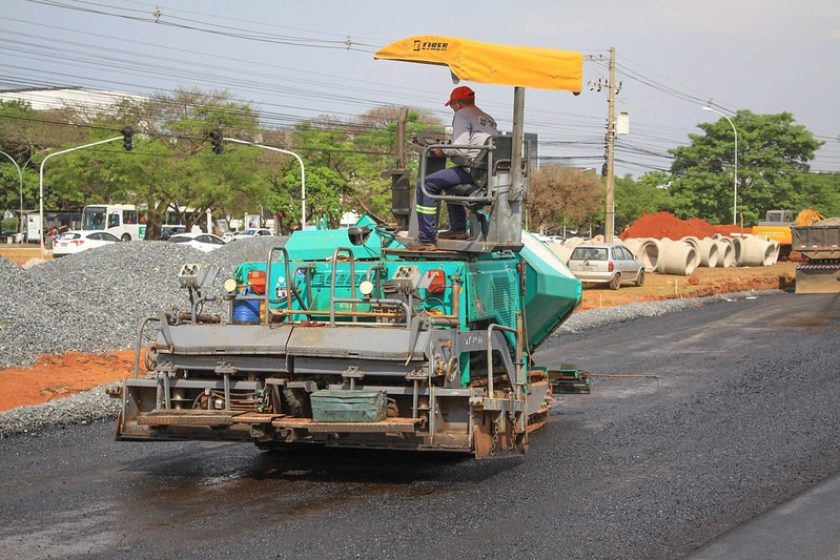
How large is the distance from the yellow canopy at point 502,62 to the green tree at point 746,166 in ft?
243

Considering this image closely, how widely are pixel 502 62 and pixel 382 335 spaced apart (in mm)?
2305

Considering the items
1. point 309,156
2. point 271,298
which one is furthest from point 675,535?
point 309,156

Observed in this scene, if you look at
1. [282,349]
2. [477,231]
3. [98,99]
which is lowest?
[282,349]

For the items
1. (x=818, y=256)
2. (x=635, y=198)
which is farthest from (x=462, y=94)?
(x=635, y=198)

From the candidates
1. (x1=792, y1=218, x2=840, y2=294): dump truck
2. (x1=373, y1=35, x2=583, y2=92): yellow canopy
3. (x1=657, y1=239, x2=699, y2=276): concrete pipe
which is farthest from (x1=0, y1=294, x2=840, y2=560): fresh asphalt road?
(x1=657, y1=239, x2=699, y2=276): concrete pipe

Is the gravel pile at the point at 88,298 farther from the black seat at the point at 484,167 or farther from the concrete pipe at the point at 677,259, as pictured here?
the concrete pipe at the point at 677,259

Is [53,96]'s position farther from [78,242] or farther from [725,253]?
[725,253]

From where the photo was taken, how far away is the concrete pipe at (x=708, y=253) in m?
45.1

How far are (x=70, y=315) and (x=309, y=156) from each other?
43.3 meters

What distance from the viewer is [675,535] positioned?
22.9 ft

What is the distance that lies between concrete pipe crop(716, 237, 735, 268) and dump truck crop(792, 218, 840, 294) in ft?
47.4

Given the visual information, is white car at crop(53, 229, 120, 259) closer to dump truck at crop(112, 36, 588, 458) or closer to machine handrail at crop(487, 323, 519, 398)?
dump truck at crop(112, 36, 588, 458)

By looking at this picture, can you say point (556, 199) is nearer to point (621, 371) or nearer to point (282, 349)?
point (621, 371)

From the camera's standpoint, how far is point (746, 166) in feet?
267
